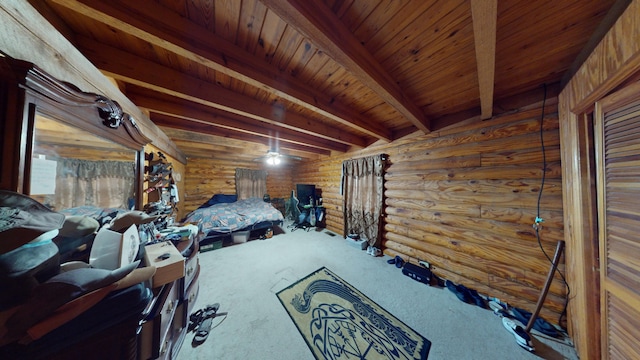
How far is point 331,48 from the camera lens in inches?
39.9

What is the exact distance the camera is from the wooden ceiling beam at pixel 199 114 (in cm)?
174

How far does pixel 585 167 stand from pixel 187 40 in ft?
9.80

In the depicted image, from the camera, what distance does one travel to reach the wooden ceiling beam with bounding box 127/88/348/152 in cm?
174

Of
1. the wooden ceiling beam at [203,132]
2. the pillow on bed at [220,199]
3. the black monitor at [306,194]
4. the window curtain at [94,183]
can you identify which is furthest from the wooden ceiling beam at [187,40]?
the pillow on bed at [220,199]

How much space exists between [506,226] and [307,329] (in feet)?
8.03

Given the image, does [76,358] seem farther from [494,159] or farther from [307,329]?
[494,159]

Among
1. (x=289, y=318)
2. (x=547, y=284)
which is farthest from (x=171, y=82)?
(x=547, y=284)

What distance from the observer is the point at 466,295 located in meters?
1.95

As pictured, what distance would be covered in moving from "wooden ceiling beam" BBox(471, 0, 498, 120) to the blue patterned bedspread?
13.1 feet

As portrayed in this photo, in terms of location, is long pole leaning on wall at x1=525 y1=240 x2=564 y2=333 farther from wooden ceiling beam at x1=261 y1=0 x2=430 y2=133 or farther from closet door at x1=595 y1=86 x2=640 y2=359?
wooden ceiling beam at x1=261 y1=0 x2=430 y2=133

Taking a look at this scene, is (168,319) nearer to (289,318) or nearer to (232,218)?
(289,318)

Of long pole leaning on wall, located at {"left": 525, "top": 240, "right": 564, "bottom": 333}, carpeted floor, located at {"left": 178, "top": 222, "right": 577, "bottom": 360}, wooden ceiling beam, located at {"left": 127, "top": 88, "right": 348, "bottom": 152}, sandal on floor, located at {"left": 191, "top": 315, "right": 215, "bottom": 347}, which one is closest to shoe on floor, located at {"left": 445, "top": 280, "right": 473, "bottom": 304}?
carpeted floor, located at {"left": 178, "top": 222, "right": 577, "bottom": 360}

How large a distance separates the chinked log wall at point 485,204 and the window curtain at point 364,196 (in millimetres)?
290

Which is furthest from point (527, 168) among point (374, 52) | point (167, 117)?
point (167, 117)
